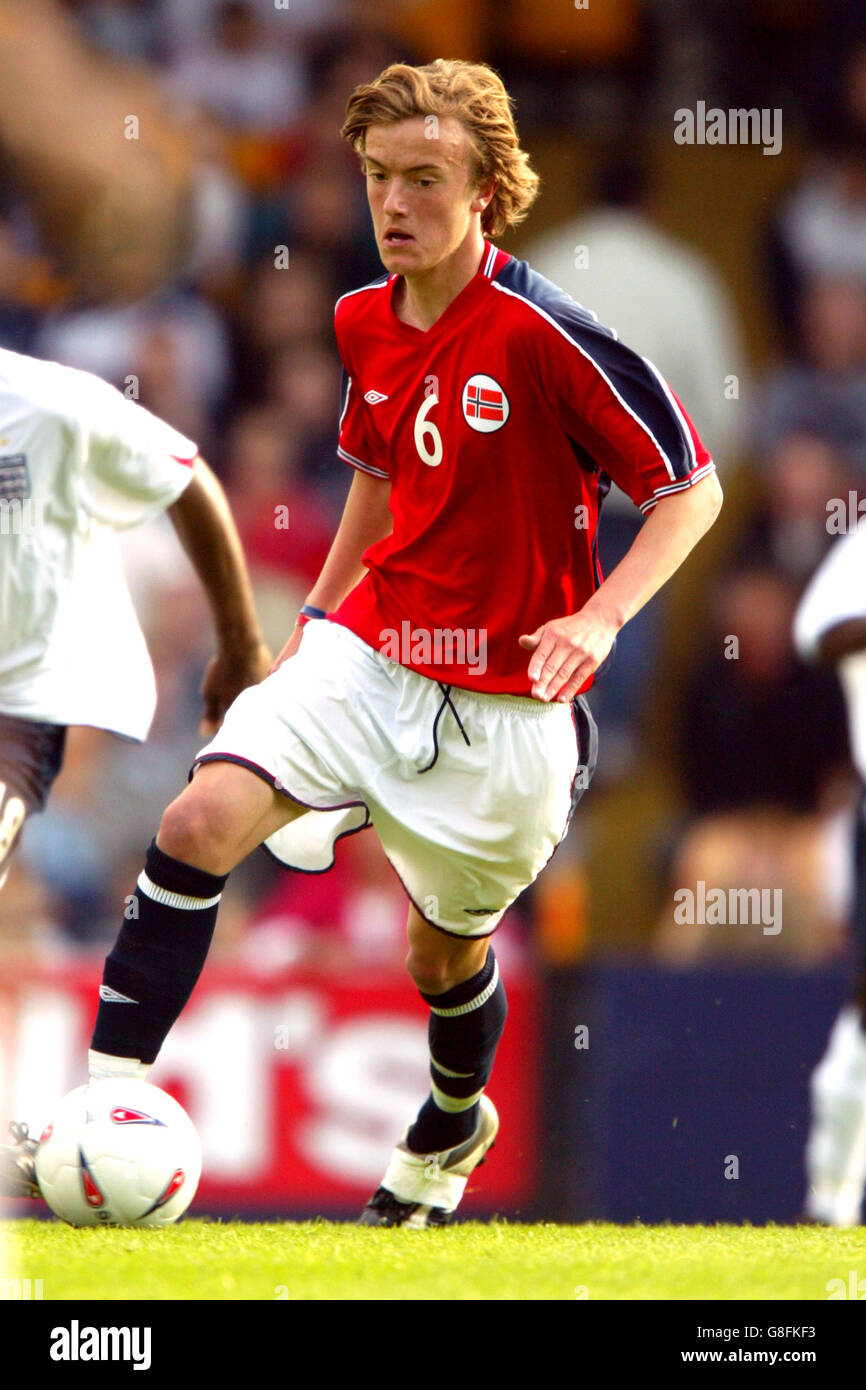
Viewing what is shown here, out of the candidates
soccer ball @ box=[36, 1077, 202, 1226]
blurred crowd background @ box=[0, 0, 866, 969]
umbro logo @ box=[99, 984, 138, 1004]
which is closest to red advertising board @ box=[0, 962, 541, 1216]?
blurred crowd background @ box=[0, 0, 866, 969]

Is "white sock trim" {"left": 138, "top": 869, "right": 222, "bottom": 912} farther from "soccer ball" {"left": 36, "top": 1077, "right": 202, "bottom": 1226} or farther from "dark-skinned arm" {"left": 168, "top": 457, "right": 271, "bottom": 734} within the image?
"dark-skinned arm" {"left": 168, "top": 457, "right": 271, "bottom": 734}

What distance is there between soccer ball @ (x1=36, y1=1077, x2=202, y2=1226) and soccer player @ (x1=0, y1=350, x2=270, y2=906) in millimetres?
690

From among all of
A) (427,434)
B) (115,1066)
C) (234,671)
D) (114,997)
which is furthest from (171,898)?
(427,434)

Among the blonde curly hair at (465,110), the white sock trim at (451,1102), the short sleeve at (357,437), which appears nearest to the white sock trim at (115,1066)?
the white sock trim at (451,1102)

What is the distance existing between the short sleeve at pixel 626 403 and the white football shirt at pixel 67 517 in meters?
1.11

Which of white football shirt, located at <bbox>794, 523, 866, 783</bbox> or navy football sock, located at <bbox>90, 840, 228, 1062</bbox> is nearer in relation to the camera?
navy football sock, located at <bbox>90, 840, 228, 1062</bbox>

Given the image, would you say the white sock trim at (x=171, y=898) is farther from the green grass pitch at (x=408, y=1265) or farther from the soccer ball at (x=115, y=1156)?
the green grass pitch at (x=408, y=1265)

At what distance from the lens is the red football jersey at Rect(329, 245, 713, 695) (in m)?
4.03

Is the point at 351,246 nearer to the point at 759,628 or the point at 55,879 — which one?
the point at 759,628

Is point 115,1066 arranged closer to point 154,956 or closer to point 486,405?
point 154,956

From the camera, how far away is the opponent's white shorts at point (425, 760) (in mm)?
4242

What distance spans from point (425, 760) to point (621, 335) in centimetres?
429

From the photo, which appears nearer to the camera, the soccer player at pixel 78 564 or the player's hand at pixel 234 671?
the soccer player at pixel 78 564

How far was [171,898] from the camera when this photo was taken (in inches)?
163
